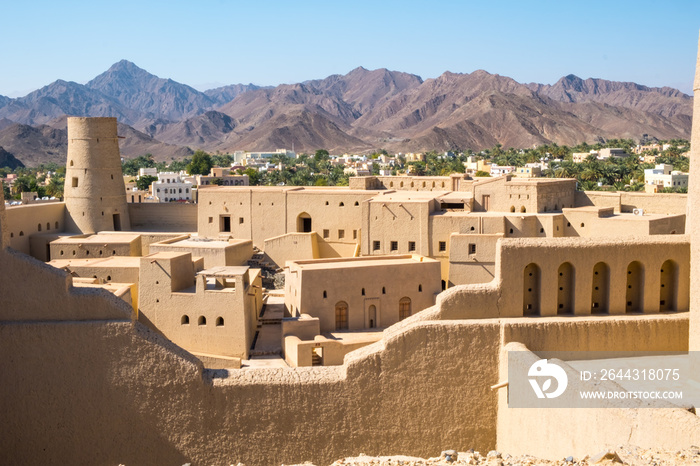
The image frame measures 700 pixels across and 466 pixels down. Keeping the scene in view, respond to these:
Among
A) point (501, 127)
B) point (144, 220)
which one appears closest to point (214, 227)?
point (144, 220)

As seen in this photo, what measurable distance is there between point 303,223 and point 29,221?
29.9 feet

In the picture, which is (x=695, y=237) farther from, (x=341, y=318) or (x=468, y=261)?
A: (x=468, y=261)

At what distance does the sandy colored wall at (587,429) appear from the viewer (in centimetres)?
748

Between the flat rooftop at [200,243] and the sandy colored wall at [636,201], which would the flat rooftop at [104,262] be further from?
the sandy colored wall at [636,201]

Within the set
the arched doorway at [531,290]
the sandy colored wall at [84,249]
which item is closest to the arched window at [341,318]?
the arched doorway at [531,290]

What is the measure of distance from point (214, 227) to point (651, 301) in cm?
1756

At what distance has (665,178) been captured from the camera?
4884cm

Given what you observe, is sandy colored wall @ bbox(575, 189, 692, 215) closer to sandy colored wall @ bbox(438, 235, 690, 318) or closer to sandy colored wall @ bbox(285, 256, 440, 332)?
sandy colored wall @ bbox(285, 256, 440, 332)

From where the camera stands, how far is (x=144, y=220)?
28734 millimetres

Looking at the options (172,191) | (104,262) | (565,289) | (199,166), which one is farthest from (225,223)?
(199,166)

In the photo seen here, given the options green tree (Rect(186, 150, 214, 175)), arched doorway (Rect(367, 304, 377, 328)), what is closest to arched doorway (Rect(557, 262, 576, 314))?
arched doorway (Rect(367, 304, 377, 328))

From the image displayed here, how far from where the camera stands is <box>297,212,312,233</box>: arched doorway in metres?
25.6

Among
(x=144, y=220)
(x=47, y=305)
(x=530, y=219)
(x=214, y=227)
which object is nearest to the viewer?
(x=47, y=305)

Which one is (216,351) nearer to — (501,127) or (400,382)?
(400,382)
